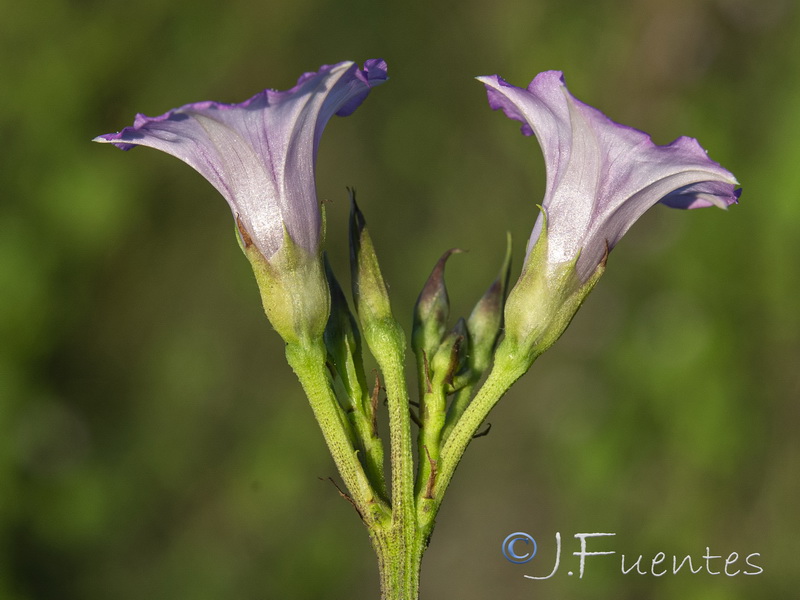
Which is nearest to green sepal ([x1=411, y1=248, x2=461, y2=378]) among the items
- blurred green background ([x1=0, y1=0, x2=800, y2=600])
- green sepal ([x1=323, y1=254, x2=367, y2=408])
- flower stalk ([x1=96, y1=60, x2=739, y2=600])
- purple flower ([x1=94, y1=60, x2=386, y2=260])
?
flower stalk ([x1=96, y1=60, x2=739, y2=600])

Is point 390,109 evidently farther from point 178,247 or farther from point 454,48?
point 178,247

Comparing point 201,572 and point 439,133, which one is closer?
point 201,572

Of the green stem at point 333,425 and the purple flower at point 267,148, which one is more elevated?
the purple flower at point 267,148

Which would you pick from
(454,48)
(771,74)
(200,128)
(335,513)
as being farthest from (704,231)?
(200,128)

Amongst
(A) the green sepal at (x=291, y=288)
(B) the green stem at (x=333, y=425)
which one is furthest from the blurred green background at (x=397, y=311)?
(A) the green sepal at (x=291, y=288)

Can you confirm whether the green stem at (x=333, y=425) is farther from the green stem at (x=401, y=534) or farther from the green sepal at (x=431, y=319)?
the green sepal at (x=431, y=319)
